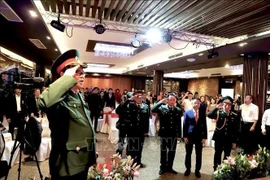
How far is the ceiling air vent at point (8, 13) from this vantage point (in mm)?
3321

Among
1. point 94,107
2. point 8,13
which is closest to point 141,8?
point 8,13

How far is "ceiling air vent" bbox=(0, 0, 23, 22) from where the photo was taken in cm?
332

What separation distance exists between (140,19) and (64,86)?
3.09 metres

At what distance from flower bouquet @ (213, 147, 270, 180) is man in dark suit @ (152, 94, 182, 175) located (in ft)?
3.51

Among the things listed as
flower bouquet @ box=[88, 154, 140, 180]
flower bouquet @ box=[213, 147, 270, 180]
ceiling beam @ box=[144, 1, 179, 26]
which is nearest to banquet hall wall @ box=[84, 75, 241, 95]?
ceiling beam @ box=[144, 1, 179, 26]

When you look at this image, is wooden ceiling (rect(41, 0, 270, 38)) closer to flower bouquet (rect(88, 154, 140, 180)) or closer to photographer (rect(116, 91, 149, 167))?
photographer (rect(116, 91, 149, 167))

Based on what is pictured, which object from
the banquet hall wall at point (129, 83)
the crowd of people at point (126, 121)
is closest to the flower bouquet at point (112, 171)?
the crowd of people at point (126, 121)

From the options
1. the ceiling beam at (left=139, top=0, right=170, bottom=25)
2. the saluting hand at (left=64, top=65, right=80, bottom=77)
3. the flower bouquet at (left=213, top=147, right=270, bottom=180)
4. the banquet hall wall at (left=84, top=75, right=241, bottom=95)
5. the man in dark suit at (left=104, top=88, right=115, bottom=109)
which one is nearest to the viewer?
the saluting hand at (left=64, top=65, right=80, bottom=77)

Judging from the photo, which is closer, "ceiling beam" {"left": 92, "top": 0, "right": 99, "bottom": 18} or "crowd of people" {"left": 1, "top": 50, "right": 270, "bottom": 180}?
"crowd of people" {"left": 1, "top": 50, "right": 270, "bottom": 180}

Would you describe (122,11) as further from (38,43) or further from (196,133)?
(38,43)

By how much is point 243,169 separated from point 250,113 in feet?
9.06

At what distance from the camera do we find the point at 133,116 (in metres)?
3.89

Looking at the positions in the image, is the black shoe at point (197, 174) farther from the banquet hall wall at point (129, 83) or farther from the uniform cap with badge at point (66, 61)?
the banquet hall wall at point (129, 83)

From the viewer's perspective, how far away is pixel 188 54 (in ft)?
22.7
